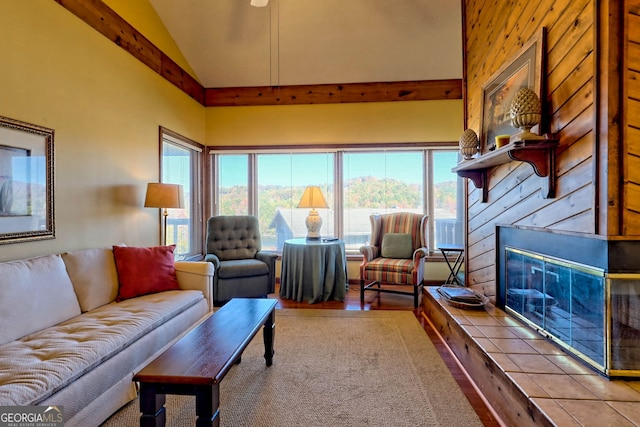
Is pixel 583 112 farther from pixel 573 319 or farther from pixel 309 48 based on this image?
pixel 309 48

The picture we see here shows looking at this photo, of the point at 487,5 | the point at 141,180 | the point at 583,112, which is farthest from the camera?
the point at 141,180

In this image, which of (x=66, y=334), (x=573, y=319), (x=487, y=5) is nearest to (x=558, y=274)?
(x=573, y=319)

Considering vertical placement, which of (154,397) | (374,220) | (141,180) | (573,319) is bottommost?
(154,397)

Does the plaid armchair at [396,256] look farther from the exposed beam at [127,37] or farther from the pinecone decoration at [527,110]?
the exposed beam at [127,37]

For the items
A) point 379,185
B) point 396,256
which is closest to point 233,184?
point 379,185

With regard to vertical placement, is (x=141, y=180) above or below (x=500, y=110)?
below

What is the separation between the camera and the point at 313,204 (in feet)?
13.7

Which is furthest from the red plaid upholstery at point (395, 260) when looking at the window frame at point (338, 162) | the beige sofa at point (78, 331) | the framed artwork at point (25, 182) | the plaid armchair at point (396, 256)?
the framed artwork at point (25, 182)

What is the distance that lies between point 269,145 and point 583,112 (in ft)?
13.1

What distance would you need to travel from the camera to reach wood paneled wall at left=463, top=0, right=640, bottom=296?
153 centimetres

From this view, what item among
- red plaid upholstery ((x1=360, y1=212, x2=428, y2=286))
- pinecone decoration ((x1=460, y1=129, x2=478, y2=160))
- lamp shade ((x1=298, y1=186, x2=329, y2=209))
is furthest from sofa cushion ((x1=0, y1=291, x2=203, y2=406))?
pinecone decoration ((x1=460, y1=129, x2=478, y2=160))

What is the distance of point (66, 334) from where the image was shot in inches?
71.7

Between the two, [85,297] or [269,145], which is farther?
[269,145]

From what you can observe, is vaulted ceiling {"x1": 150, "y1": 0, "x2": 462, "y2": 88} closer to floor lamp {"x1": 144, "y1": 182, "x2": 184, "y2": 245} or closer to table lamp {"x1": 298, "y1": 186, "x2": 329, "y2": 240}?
table lamp {"x1": 298, "y1": 186, "x2": 329, "y2": 240}
